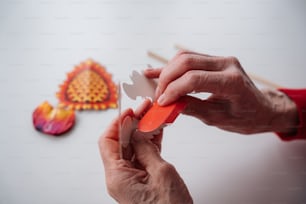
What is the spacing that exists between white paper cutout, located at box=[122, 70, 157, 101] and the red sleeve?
11.7 inches

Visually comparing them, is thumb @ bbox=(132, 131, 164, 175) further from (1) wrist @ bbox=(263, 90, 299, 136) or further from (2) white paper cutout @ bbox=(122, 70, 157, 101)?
(1) wrist @ bbox=(263, 90, 299, 136)

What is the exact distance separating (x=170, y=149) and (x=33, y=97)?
0.87 ft

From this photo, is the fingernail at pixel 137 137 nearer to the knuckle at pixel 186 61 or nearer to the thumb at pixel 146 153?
the thumb at pixel 146 153

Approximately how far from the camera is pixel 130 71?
628 mm

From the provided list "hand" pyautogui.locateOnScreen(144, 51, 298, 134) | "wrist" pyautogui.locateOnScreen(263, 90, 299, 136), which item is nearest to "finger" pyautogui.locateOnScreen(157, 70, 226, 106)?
"hand" pyautogui.locateOnScreen(144, 51, 298, 134)

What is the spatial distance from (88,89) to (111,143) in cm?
24

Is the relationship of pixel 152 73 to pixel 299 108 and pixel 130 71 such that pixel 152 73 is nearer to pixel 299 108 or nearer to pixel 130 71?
pixel 130 71

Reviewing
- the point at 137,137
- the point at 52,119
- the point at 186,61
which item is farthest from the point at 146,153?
the point at 52,119

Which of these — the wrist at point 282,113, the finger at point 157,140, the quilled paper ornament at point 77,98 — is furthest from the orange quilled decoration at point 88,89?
the wrist at point 282,113

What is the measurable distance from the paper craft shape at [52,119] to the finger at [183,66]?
236mm

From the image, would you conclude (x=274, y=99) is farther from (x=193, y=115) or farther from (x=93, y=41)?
(x=93, y=41)

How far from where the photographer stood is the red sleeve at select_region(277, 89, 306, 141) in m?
0.61

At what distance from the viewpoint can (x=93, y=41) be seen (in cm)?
67

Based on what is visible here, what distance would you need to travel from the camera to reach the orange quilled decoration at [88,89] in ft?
2.07
